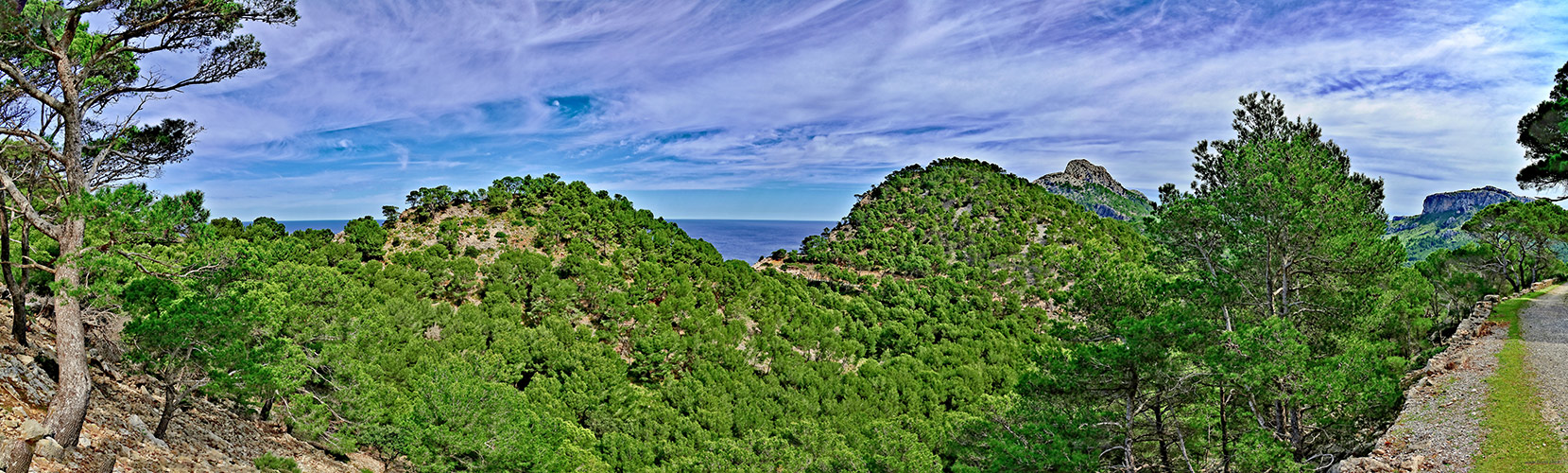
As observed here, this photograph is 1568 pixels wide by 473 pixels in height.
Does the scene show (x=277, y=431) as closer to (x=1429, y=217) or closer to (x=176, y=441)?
(x=176, y=441)

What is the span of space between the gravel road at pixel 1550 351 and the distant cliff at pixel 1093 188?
12784 centimetres

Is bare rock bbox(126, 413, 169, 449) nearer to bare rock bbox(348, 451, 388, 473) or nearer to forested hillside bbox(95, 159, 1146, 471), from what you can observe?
forested hillside bbox(95, 159, 1146, 471)

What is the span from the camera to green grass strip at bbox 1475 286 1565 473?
9.33m

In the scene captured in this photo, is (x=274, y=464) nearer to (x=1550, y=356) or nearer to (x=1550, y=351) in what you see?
(x=1550, y=356)

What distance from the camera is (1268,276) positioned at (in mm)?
13273

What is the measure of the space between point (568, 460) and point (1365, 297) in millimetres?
22462

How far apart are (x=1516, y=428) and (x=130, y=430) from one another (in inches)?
946

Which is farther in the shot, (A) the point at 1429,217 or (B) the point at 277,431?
(A) the point at 1429,217

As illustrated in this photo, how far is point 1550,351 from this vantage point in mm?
15625

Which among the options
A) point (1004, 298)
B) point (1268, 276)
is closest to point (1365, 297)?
point (1268, 276)

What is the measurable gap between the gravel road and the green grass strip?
135 mm

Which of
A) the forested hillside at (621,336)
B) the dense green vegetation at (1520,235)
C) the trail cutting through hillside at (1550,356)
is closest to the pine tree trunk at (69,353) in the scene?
the forested hillside at (621,336)

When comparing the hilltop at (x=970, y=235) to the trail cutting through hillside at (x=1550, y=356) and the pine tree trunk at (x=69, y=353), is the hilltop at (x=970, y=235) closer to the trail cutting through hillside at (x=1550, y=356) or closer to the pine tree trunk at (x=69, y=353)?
the trail cutting through hillside at (x=1550, y=356)

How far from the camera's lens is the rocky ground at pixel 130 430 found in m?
8.92
